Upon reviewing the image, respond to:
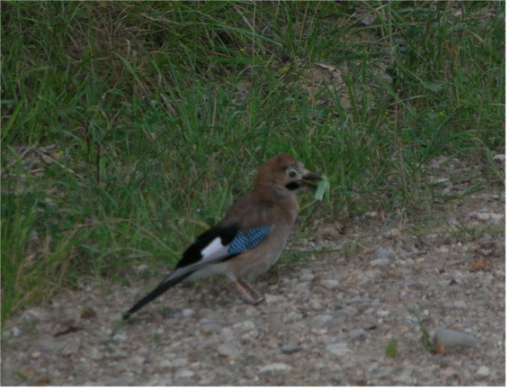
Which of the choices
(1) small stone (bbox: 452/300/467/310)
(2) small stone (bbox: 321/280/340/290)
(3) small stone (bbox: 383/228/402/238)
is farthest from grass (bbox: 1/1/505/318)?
(1) small stone (bbox: 452/300/467/310)

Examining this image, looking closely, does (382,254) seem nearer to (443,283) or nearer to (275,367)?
(443,283)

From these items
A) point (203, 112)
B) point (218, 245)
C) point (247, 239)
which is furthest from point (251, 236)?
point (203, 112)

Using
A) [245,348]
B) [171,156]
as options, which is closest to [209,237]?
[245,348]

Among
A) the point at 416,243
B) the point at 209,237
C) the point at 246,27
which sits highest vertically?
the point at 246,27

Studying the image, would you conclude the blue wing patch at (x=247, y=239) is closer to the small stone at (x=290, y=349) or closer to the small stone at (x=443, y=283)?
the small stone at (x=290, y=349)

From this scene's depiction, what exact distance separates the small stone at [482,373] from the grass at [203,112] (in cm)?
172

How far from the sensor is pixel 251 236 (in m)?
5.05

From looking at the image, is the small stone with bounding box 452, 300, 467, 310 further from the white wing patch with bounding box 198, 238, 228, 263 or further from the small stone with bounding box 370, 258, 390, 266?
the white wing patch with bounding box 198, 238, 228, 263

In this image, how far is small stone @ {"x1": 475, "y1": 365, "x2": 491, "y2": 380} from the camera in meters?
4.22

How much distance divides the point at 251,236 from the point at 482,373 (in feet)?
4.71

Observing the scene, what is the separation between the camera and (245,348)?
4.45 metres

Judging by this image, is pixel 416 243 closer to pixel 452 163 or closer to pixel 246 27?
pixel 452 163

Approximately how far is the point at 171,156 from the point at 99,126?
643mm

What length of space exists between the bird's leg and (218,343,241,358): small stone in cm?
55
